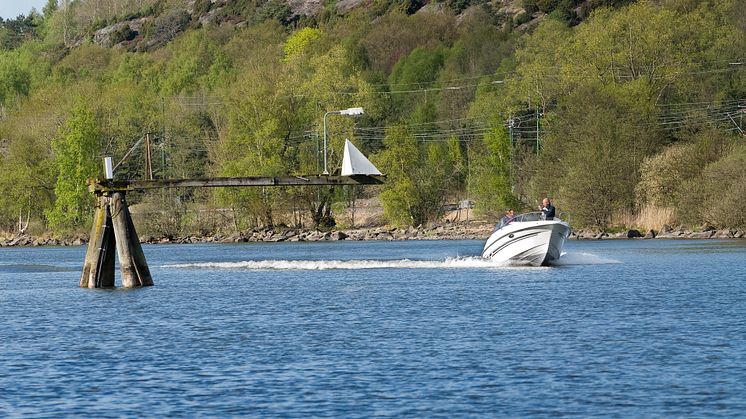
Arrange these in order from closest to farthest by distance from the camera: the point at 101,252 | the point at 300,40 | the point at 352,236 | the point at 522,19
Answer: the point at 101,252, the point at 352,236, the point at 300,40, the point at 522,19

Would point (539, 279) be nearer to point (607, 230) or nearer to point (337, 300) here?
point (337, 300)

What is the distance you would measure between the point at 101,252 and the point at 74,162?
73.4 meters

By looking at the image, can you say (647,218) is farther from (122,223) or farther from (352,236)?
(122,223)

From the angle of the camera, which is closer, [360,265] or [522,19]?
[360,265]

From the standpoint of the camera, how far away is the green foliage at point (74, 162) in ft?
389

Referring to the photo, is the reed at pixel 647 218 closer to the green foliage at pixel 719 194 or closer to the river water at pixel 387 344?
the green foliage at pixel 719 194

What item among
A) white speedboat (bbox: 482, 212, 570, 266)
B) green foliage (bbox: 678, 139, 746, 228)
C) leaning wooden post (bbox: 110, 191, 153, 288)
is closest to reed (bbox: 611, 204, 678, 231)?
green foliage (bbox: 678, 139, 746, 228)

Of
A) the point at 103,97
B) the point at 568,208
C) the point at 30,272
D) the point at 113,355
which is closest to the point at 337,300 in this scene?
the point at 113,355

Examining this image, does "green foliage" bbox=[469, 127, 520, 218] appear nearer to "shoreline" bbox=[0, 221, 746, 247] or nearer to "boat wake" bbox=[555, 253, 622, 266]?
"shoreline" bbox=[0, 221, 746, 247]

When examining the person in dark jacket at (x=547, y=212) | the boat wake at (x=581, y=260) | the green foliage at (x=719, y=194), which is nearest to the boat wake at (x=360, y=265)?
the boat wake at (x=581, y=260)

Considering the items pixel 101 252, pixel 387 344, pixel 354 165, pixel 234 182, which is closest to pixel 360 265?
pixel 234 182

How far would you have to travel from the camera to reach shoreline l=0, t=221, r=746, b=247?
9607cm

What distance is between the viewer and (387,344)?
1287 inches

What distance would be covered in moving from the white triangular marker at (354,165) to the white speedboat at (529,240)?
12.3m
